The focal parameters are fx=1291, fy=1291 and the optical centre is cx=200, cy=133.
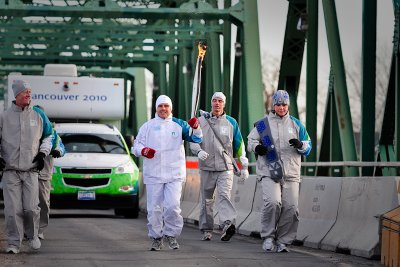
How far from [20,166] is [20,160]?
0.21 ft

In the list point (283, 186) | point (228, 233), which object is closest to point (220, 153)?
point (228, 233)

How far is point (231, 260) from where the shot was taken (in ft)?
40.5

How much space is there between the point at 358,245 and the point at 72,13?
15.8m

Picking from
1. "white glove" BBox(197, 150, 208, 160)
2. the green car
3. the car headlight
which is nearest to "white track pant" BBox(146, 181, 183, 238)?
"white glove" BBox(197, 150, 208, 160)

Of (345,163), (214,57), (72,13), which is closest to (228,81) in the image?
(214,57)

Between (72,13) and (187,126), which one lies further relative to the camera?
(72,13)

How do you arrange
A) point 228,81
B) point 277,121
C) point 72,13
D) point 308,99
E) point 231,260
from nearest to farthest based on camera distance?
1. point 231,260
2. point 277,121
3. point 308,99
4. point 72,13
5. point 228,81

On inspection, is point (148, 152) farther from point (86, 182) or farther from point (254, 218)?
point (86, 182)

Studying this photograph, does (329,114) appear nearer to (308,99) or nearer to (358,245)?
(308,99)

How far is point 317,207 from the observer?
15.3 meters

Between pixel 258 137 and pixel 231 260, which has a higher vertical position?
pixel 258 137

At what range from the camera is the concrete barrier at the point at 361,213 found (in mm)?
12859

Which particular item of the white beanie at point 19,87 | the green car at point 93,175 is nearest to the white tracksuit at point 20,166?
the white beanie at point 19,87

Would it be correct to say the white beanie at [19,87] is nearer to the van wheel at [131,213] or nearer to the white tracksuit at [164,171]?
the white tracksuit at [164,171]
